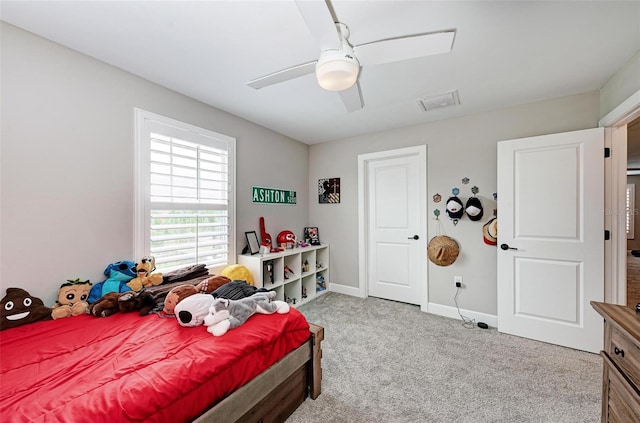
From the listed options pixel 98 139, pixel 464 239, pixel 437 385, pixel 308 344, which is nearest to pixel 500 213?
pixel 464 239

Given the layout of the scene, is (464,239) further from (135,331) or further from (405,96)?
(135,331)

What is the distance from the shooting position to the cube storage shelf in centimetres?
281

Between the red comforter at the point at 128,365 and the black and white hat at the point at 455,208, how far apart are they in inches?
85.3

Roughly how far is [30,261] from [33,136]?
31.1 inches

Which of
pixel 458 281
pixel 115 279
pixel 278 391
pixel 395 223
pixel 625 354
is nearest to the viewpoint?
pixel 625 354

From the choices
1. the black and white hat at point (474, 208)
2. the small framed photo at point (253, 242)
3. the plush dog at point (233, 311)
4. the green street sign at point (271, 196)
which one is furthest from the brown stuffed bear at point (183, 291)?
the black and white hat at point (474, 208)

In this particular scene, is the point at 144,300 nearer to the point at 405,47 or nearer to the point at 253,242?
the point at 253,242

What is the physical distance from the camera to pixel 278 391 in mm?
1448

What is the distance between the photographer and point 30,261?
1582mm

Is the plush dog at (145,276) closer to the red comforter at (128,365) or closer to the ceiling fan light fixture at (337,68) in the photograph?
the red comforter at (128,365)

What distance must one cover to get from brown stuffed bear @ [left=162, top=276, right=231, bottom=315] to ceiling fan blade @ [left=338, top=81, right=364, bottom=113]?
1667 mm

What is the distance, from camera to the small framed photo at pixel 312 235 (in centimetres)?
389

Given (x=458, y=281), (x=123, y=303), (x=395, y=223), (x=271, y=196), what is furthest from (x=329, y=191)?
(x=123, y=303)

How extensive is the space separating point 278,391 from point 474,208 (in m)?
2.56
